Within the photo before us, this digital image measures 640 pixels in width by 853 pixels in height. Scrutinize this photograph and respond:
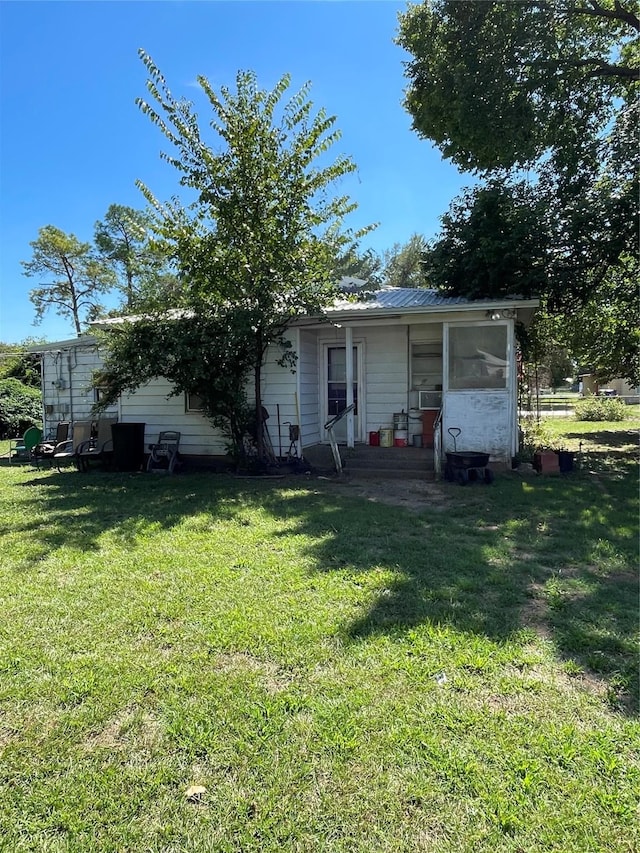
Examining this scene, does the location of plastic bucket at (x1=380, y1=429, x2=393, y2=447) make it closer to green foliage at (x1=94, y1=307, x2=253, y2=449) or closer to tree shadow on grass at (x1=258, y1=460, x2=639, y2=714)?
green foliage at (x1=94, y1=307, x2=253, y2=449)

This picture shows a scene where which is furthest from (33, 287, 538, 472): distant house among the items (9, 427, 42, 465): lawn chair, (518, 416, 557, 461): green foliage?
(9, 427, 42, 465): lawn chair

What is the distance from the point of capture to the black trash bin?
10.2 meters

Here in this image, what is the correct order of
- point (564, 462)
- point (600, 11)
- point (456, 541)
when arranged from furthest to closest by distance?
point (600, 11) < point (564, 462) < point (456, 541)

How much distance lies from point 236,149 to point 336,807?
891 cm

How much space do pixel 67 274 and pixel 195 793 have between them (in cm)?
3591

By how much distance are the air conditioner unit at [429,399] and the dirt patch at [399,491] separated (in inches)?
94.2

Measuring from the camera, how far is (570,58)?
9.66 meters

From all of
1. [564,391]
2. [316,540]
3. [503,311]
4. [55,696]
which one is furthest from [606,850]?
[564,391]

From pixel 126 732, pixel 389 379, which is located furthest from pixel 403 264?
pixel 126 732

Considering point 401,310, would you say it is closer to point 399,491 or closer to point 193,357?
point 399,491

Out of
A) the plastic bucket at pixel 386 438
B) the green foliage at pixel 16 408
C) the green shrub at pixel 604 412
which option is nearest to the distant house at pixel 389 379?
the plastic bucket at pixel 386 438

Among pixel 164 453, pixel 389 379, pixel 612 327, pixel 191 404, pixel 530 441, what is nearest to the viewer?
pixel 164 453

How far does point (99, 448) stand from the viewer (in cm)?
1047

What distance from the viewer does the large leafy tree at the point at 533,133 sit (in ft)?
29.4
